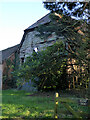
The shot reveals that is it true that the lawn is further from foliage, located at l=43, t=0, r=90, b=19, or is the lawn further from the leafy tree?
foliage, located at l=43, t=0, r=90, b=19

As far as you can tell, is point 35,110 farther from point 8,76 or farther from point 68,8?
point 8,76

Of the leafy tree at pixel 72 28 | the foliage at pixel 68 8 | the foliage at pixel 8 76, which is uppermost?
the foliage at pixel 68 8

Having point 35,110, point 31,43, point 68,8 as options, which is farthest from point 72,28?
point 31,43

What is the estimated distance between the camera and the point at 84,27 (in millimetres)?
7574

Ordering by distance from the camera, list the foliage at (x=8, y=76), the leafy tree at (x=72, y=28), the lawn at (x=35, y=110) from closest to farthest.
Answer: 1. the lawn at (x=35, y=110)
2. the leafy tree at (x=72, y=28)
3. the foliage at (x=8, y=76)

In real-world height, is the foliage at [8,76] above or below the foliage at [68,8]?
below

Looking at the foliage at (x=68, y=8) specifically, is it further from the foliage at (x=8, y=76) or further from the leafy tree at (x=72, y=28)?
the foliage at (x=8, y=76)

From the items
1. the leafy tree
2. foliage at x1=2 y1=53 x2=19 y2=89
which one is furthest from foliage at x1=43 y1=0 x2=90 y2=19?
foliage at x1=2 y1=53 x2=19 y2=89

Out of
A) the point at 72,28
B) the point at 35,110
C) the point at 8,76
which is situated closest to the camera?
the point at 35,110

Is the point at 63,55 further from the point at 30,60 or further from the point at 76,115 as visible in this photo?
the point at 76,115

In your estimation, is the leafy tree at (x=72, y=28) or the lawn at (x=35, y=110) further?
the leafy tree at (x=72, y=28)

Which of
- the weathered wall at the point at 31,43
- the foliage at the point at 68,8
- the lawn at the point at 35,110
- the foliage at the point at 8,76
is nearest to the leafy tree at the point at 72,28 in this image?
the foliage at the point at 68,8

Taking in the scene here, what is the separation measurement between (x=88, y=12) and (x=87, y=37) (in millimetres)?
1246

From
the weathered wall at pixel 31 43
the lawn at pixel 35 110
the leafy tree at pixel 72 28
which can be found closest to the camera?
the lawn at pixel 35 110
